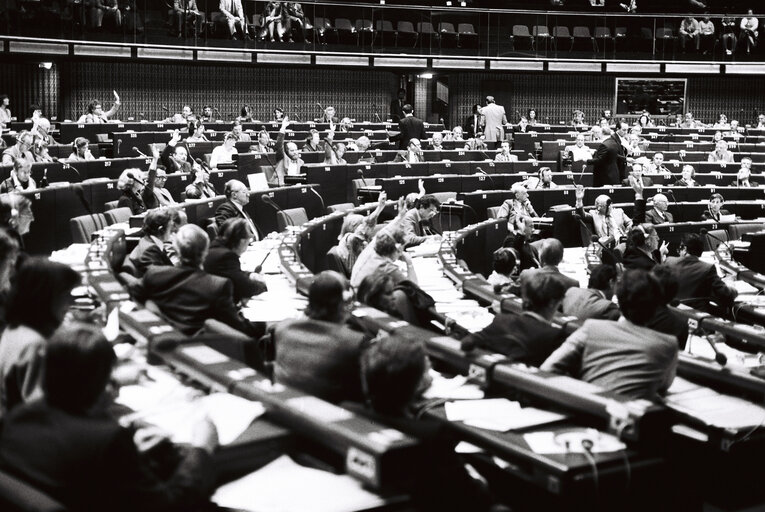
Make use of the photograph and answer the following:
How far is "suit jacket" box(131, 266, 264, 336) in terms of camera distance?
441 centimetres

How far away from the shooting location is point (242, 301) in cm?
545

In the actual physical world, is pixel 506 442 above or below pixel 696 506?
above

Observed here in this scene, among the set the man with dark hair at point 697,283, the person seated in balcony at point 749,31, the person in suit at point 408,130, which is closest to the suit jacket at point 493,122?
the person in suit at point 408,130

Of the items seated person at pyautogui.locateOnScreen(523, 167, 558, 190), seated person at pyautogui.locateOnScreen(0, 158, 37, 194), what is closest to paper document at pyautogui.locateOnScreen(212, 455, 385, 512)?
seated person at pyautogui.locateOnScreen(0, 158, 37, 194)

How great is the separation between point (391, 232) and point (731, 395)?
119 inches

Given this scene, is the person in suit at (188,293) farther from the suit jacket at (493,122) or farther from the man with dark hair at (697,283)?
the suit jacket at (493,122)

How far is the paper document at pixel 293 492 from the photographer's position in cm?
242

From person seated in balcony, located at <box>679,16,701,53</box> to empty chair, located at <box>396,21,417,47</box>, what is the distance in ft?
21.1

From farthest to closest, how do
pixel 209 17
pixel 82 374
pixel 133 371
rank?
1. pixel 209 17
2. pixel 133 371
3. pixel 82 374

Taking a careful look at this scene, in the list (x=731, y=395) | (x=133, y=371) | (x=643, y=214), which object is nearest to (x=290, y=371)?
(x=133, y=371)

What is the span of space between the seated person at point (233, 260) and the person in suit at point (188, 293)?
2.41 feet

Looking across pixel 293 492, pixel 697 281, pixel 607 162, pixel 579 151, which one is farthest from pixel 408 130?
pixel 293 492

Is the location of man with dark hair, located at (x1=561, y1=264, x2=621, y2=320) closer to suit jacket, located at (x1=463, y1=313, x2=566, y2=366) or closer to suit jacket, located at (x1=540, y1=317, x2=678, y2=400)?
suit jacket, located at (x1=463, y1=313, x2=566, y2=366)

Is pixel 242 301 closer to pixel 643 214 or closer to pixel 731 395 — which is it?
pixel 731 395
